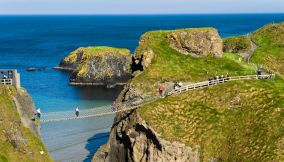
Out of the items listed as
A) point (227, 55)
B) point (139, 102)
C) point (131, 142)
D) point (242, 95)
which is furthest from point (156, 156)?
point (227, 55)

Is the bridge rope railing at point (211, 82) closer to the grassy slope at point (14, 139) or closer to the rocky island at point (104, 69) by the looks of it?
the grassy slope at point (14, 139)

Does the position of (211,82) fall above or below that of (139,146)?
above

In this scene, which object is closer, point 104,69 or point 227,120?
point 227,120

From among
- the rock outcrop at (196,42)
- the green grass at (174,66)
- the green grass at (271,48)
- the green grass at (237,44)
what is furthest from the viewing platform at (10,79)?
the green grass at (237,44)

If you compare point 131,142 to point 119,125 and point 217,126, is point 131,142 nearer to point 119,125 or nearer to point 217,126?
point 119,125

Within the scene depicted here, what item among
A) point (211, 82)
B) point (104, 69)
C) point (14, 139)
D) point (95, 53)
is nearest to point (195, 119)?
point (211, 82)

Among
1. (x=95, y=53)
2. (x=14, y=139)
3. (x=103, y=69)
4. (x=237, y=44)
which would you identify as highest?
(x=237, y=44)

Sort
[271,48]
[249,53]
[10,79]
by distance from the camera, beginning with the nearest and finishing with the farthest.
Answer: [10,79] < [249,53] < [271,48]

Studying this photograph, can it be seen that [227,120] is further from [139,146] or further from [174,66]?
[174,66]
